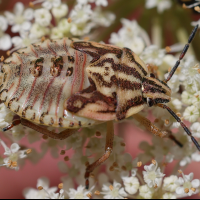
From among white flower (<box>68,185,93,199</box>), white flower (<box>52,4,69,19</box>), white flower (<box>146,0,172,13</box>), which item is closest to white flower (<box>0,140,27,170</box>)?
white flower (<box>68,185,93,199</box>)

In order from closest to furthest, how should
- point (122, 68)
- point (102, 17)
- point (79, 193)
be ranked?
point (122, 68) → point (79, 193) → point (102, 17)

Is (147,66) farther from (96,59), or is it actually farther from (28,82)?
(28,82)

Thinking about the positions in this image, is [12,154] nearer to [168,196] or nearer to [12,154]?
[12,154]

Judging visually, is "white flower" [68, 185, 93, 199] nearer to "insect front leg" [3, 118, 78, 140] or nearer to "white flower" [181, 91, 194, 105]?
"insect front leg" [3, 118, 78, 140]

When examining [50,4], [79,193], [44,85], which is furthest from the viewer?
[50,4]

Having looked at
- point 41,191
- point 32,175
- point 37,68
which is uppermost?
point 37,68

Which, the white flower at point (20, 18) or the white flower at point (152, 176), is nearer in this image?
the white flower at point (152, 176)

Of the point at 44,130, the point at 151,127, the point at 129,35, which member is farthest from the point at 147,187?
the point at 129,35

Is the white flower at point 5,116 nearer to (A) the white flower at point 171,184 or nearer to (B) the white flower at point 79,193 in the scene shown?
(B) the white flower at point 79,193

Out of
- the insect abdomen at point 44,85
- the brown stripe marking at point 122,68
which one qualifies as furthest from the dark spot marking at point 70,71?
the brown stripe marking at point 122,68
